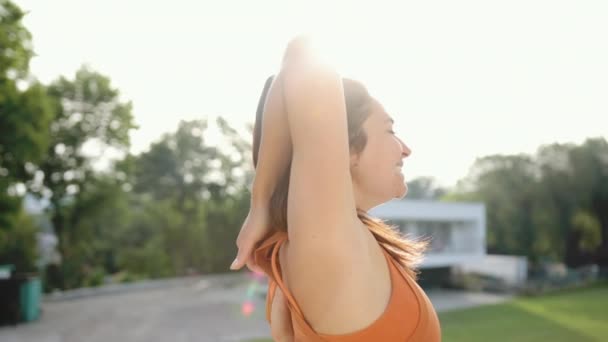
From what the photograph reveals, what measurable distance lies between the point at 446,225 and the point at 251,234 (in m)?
28.2

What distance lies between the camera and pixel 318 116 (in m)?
0.75

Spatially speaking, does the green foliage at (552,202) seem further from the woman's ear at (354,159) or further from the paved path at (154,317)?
the woman's ear at (354,159)

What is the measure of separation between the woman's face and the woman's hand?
16 centimetres

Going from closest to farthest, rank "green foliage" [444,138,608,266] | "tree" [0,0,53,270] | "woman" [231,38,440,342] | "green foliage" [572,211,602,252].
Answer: "woman" [231,38,440,342] < "tree" [0,0,53,270] < "green foliage" [444,138,608,266] < "green foliage" [572,211,602,252]

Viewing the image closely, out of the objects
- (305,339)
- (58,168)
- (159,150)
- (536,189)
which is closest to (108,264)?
(58,168)

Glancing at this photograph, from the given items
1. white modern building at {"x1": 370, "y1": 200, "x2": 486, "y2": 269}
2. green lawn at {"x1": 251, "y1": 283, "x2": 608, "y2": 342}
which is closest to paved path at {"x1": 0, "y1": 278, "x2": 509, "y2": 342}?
green lawn at {"x1": 251, "y1": 283, "x2": 608, "y2": 342}

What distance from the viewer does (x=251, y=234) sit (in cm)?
91

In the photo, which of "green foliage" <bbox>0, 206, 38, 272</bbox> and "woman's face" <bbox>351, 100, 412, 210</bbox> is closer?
"woman's face" <bbox>351, 100, 412, 210</bbox>

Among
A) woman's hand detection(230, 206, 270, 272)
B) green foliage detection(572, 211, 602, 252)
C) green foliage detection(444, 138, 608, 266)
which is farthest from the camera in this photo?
green foliage detection(572, 211, 602, 252)

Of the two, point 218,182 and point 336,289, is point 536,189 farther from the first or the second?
point 336,289

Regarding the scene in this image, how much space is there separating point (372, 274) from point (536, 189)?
110 ft

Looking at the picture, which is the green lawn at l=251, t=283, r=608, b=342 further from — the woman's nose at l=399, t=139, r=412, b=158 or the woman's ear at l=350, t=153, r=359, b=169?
the woman's ear at l=350, t=153, r=359, b=169

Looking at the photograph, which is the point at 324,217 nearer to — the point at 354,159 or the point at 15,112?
the point at 354,159

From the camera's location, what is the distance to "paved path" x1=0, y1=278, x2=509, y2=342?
13.7m
